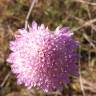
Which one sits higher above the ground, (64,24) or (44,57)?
(64,24)

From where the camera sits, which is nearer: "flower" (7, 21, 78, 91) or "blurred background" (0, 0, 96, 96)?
"flower" (7, 21, 78, 91)

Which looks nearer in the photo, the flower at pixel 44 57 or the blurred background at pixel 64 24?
the flower at pixel 44 57

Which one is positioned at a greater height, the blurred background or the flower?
the blurred background

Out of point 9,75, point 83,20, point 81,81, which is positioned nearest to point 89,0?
point 83,20

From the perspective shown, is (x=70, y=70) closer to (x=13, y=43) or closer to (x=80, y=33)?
(x=13, y=43)

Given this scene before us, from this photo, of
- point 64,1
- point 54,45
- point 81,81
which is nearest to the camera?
point 54,45
